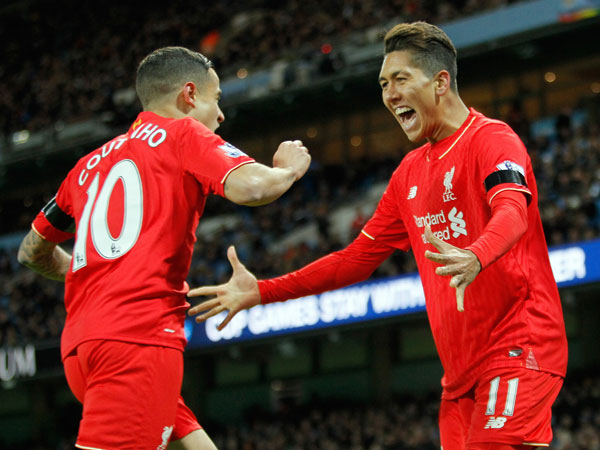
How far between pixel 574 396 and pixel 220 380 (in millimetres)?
11714

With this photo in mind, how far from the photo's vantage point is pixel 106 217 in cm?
393

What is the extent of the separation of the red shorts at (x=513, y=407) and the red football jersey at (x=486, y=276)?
1.9 inches

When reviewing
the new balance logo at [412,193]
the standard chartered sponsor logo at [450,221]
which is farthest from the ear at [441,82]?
the standard chartered sponsor logo at [450,221]

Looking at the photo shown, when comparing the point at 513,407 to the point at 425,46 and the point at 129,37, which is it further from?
the point at 129,37

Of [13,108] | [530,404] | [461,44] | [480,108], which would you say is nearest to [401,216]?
[530,404]

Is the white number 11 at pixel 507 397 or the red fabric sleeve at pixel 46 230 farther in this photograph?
the red fabric sleeve at pixel 46 230

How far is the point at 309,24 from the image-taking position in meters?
25.0

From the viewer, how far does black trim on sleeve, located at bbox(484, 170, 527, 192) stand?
3.70 m

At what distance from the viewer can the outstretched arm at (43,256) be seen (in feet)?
15.5

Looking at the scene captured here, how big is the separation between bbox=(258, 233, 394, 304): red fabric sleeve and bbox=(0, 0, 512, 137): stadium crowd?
17.6m

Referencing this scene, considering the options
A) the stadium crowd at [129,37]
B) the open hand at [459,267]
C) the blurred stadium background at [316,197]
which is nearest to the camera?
the open hand at [459,267]

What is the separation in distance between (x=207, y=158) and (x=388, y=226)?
1.22m

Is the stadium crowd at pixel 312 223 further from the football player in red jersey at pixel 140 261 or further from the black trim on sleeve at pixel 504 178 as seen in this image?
the football player in red jersey at pixel 140 261

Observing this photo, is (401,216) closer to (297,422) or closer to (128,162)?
(128,162)
